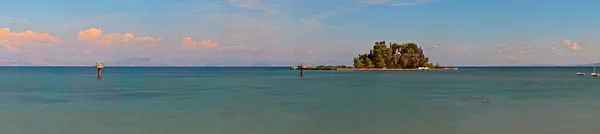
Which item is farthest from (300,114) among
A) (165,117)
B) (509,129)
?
(509,129)

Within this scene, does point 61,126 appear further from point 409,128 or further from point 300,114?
point 409,128

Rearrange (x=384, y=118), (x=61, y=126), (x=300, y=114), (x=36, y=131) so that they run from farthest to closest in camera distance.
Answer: (x=300, y=114) → (x=384, y=118) → (x=61, y=126) → (x=36, y=131)

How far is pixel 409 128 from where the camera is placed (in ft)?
75.9

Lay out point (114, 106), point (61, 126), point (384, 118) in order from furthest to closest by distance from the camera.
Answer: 1. point (114, 106)
2. point (384, 118)
3. point (61, 126)

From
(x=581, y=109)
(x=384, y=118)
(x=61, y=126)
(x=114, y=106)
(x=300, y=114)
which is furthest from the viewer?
(x=114, y=106)

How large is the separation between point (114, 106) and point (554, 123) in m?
26.8

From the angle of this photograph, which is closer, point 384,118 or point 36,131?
point 36,131

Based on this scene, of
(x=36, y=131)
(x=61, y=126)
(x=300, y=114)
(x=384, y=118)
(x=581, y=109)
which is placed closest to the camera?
(x=36, y=131)

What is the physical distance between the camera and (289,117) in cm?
2752

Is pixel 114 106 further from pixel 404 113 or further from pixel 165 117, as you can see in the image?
pixel 404 113

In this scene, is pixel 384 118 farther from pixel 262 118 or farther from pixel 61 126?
pixel 61 126

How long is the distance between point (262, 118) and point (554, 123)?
14693mm

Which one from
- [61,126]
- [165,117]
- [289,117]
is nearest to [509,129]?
[289,117]

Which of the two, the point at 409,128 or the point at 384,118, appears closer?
the point at 409,128
